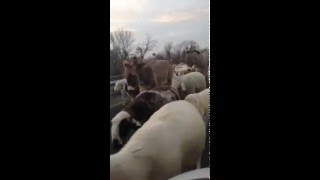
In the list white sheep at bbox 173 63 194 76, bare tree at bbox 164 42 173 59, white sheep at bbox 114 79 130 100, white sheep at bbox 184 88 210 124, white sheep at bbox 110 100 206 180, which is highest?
bare tree at bbox 164 42 173 59

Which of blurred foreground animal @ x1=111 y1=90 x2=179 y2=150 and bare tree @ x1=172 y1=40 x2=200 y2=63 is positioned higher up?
bare tree @ x1=172 y1=40 x2=200 y2=63

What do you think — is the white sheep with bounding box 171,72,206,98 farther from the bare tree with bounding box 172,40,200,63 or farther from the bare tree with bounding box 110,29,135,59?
the bare tree with bounding box 110,29,135,59

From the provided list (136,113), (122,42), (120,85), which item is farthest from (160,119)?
(122,42)

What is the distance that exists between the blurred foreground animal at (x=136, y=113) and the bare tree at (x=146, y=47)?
0.14 meters

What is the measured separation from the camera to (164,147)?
57.5 inches

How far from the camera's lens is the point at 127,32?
1419mm

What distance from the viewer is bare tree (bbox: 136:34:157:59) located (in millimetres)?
1443

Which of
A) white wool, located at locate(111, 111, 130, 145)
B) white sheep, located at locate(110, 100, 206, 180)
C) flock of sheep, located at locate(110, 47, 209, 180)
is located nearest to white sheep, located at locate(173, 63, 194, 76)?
flock of sheep, located at locate(110, 47, 209, 180)

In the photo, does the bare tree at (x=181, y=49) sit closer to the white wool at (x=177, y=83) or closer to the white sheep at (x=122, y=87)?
the white wool at (x=177, y=83)

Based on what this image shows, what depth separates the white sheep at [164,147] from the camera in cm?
142

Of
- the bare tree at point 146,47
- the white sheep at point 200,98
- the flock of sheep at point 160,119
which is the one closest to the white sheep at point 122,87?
the flock of sheep at point 160,119

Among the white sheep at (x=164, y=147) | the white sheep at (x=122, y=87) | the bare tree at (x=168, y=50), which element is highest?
the bare tree at (x=168, y=50)
